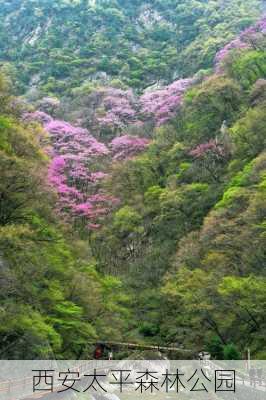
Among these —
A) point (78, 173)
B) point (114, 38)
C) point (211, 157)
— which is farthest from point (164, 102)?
point (114, 38)

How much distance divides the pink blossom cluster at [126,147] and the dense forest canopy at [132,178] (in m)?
0.17

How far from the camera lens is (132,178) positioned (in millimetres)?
52281

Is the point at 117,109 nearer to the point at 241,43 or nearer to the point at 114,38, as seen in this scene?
the point at 241,43

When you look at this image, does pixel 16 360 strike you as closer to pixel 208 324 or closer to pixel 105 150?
pixel 208 324

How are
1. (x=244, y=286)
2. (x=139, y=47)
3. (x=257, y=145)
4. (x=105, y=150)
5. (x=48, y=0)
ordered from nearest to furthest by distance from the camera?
(x=244, y=286), (x=257, y=145), (x=105, y=150), (x=139, y=47), (x=48, y=0)

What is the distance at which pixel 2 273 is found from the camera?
61.4ft

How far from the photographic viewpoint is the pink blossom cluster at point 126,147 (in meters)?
55.4

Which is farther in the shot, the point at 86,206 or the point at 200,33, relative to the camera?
the point at 200,33

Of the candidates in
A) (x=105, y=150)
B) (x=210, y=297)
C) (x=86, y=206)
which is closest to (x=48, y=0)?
(x=105, y=150)

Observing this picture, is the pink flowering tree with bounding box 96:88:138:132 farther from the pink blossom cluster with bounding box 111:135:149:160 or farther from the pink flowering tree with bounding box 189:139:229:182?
the pink flowering tree with bounding box 189:139:229:182

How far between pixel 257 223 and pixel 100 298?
10196 millimetres

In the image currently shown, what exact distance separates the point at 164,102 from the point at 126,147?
9.84 metres

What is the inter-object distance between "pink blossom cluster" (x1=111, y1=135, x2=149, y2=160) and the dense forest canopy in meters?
0.17

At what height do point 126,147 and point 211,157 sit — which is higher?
point 126,147
